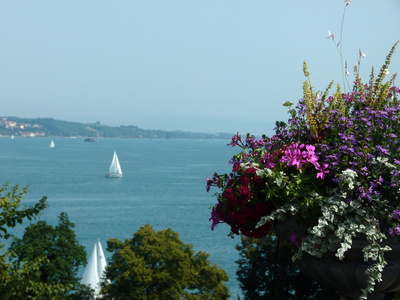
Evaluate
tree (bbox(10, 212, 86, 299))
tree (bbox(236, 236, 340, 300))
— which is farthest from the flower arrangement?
tree (bbox(10, 212, 86, 299))

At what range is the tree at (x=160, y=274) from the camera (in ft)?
61.8

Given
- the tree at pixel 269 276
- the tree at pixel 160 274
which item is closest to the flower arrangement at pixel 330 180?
the tree at pixel 269 276

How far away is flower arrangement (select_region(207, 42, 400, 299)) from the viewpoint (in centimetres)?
286

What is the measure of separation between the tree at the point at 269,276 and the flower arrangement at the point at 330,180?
1143 cm

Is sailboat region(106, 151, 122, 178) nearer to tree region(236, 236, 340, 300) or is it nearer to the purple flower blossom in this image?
tree region(236, 236, 340, 300)

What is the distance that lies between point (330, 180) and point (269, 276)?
13.4 m

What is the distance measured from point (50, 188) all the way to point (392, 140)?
8262 cm

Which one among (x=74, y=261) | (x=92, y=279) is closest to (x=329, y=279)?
(x=74, y=261)

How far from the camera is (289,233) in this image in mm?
3096

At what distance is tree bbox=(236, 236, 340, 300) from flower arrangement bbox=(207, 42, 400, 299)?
11.4 meters

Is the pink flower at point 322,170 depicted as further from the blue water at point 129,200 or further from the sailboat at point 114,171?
the sailboat at point 114,171

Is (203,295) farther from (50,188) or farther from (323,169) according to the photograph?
(50,188)

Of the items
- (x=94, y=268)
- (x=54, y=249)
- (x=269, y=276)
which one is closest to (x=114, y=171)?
(x=94, y=268)

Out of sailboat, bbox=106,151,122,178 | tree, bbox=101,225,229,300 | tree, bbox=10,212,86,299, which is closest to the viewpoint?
tree, bbox=101,225,229,300
